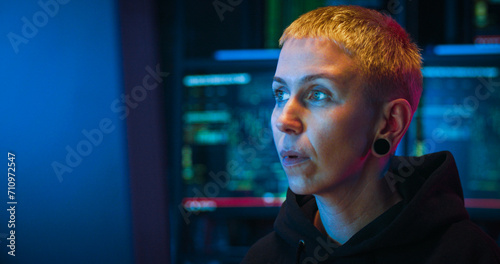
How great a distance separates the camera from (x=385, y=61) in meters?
1.04

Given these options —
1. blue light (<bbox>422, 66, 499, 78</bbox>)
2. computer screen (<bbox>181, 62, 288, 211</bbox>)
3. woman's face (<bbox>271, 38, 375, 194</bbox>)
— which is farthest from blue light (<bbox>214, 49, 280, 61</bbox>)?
woman's face (<bbox>271, 38, 375, 194</bbox>)

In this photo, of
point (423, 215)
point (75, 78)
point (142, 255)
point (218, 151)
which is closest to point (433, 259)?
point (423, 215)

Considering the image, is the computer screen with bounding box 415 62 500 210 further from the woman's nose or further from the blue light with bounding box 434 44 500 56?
the woman's nose

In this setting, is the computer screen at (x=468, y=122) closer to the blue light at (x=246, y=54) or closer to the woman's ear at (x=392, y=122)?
the blue light at (x=246, y=54)

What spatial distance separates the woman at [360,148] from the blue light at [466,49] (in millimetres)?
1172

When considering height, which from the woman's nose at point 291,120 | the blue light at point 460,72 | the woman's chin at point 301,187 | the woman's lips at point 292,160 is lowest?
the woman's chin at point 301,187

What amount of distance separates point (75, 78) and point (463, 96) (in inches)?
66.3

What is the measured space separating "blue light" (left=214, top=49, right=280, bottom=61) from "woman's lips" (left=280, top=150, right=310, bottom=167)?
124 centimetres

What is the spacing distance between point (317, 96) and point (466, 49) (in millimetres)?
1439

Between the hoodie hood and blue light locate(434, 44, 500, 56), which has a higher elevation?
blue light locate(434, 44, 500, 56)

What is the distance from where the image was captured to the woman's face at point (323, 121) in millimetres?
1007

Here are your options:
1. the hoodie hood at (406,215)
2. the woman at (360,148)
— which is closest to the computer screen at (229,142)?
the hoodie hood at (406,215)

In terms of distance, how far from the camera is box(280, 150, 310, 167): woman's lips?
40.3 inches

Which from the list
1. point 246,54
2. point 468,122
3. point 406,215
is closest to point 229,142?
point 246,54
